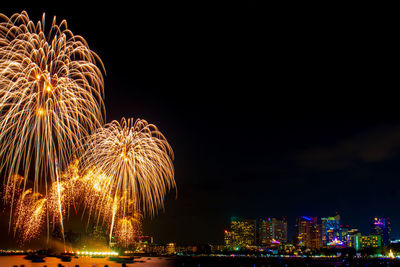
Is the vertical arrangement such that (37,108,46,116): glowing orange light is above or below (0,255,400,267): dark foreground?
above

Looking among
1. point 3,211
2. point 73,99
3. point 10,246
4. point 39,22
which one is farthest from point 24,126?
point 10,246

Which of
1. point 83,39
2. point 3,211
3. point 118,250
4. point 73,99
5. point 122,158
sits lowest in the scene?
point 118,250

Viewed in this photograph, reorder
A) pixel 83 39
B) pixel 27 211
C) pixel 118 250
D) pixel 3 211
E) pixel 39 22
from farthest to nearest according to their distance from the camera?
pixel 118 250 → pixel 3 211 → pixel 27 211 → pixel 83 39 → pixel 39 22

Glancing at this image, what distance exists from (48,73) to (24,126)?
377 centimetres

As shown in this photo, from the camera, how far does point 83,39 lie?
27.3 metres

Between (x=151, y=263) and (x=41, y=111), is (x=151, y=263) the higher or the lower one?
the lower one

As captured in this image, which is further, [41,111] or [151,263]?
[151,263]

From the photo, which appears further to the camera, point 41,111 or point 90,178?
point 90,178

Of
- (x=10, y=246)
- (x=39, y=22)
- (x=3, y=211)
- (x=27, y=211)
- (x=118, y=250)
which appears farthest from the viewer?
(x=118, y=250)

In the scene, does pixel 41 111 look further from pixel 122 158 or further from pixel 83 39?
pixel 122 158

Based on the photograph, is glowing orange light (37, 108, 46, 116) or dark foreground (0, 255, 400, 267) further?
dark foreground (0, 255, 400, 267)

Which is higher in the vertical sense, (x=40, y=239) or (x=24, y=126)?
(x=24, y=126)

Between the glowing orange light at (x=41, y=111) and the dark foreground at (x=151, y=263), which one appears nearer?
the glowing orange light at (x=41, y=111)

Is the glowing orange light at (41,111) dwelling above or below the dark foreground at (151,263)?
above
